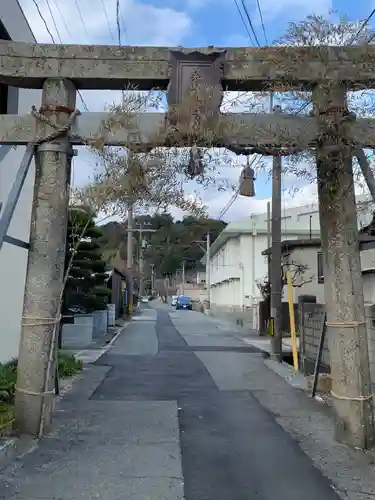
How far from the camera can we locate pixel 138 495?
5293mm

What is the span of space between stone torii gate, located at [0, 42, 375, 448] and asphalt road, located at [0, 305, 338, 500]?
0.85 metres

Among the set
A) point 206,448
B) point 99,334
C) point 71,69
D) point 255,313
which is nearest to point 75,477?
point 206,448

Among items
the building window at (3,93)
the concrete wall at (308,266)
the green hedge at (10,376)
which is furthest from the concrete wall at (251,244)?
the building window at (3,93)

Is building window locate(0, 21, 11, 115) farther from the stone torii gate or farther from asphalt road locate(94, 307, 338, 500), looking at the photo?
asphalt road locate(94, 307, 338, 500)

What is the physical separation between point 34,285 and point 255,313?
23.3m

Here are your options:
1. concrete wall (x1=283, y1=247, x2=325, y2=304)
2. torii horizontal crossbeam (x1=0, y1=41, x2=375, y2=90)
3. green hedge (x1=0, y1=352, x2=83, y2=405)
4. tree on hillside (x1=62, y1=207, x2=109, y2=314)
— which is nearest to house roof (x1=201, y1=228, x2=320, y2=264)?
concrete wall (x1=283, y1=247, x2=325, y2=304)

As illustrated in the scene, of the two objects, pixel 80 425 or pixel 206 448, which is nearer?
pixel 206 448

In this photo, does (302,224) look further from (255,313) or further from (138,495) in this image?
(138,495)

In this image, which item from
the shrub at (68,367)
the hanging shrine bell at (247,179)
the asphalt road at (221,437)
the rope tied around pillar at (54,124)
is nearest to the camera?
the asphalt road at (221,437)

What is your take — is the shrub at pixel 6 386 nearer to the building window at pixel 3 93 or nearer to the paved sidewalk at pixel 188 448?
the paved sidewalk at pixel 188 448

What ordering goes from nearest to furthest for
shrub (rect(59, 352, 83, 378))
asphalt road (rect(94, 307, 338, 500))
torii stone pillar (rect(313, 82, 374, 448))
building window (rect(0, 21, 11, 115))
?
asphalt road (rect(94, 307, 338, 500)) < torii stone pillar (rect(313, 82, 374, 448)) < building window (rect(0, 21, 11, 115)) < shrub (rect(59, 352, 83, 378))

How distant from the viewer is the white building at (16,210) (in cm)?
1122

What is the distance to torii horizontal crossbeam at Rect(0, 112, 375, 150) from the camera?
23.5ft

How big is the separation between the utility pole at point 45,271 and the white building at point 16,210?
3240mm
